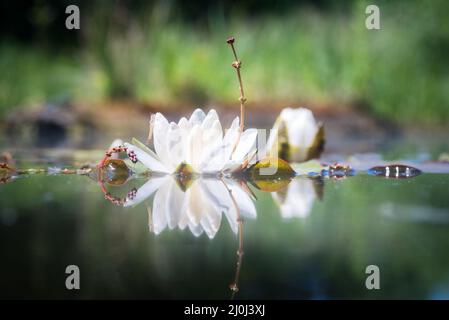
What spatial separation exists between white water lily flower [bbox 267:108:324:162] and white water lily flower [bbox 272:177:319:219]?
0.63ft

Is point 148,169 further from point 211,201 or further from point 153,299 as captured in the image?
point 153,299

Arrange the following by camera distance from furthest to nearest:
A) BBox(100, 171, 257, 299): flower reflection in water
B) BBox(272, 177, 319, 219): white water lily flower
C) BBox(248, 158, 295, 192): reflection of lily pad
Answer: BBox(248, 158, 295, 192): reflection of lily pad, BBox(272, 177, 319, 219): white water lily flower, BBox(100, 171, 257, 299): flower reflection in water

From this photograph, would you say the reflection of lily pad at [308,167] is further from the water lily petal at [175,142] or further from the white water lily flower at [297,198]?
the water lily petal at [175,142]

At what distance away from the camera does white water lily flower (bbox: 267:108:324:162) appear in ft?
6.73

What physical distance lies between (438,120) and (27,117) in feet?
10.7

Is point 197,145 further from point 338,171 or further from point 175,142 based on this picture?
point 338,171

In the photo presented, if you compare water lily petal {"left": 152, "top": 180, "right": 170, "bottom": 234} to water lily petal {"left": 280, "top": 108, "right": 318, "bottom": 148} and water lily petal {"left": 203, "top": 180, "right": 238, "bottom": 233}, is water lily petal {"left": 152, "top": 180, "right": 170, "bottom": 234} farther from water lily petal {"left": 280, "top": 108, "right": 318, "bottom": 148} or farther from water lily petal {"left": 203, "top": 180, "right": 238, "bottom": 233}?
water lily petal {"left": 280, "top": 108, "right": 318, "bottom": 148}

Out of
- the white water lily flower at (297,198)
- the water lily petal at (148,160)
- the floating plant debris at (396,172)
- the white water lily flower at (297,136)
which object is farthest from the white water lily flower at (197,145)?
the floating plant debris at (396,172)

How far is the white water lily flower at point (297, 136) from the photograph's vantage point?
2.05 meters

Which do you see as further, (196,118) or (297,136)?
(297,136)

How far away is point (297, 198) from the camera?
1653 millimetres

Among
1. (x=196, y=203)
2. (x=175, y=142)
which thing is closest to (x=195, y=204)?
(x=196, y=203)

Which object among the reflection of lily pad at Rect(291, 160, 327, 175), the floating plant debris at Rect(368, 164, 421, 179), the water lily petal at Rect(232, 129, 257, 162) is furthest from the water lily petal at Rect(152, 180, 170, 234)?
the floating plant debris at Rect(368, 164, 421, 179)

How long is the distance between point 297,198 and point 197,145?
292 mm
